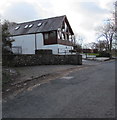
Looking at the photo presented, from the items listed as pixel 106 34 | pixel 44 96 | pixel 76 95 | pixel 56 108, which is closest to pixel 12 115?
pixel 56 108

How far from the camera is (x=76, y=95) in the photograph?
23.4 feet

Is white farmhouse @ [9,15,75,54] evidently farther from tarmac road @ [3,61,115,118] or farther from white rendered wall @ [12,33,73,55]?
tarmac road @ [3,61,115,118]

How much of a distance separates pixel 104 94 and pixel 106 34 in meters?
51.7

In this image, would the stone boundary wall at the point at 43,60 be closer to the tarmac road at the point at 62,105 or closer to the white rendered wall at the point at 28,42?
the tarmac road at the point at 62,105

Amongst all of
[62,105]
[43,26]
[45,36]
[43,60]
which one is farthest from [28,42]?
[62,105]

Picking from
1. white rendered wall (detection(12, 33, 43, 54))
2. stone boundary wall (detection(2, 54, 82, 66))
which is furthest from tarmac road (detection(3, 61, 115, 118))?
white rendered wall (detection(12, 33, 43, 54))

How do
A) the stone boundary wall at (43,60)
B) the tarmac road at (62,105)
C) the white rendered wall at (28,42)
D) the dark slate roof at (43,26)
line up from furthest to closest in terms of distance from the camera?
1. the white rendered wall at (28,42)
2. the dark slate roof at (43,26)
3. the stone boundary wall at (43,60)
4. the tarmac road at (62,105)

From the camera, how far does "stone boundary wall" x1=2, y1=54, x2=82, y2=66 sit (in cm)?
1900

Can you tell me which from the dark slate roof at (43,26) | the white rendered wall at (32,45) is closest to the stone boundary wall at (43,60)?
the white rendered wall at (32,45)

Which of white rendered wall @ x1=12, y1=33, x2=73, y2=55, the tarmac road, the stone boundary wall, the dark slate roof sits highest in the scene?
the dark slate roof

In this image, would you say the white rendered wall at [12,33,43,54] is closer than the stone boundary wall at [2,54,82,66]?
No

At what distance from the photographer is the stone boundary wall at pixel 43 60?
1900cm

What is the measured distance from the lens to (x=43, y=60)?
21672 mm

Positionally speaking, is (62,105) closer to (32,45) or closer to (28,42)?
(32,45)
